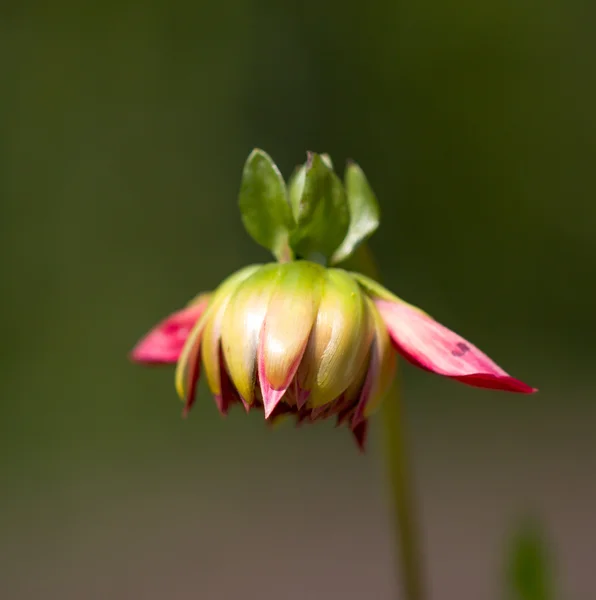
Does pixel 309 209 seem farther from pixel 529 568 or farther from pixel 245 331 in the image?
pixel 529 568

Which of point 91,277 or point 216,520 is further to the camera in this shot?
point 91,277

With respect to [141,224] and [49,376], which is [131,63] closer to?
[141,224]

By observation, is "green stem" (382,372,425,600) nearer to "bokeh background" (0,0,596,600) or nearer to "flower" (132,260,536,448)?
"flower" (132,260,536,448)

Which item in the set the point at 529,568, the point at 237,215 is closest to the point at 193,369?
the point at 529,568

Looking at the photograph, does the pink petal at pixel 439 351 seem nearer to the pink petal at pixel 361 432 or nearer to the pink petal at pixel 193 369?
the pink petal at pixel 361 432

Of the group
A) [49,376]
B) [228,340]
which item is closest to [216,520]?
[49,376]

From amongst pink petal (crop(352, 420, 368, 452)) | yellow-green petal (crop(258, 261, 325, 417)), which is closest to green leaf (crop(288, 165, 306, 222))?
yellow-green petal (crop(258, 261, 325, 417))

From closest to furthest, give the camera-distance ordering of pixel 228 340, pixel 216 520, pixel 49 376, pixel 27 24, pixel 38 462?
pixel 228 340 < pixel 216 520 < pixel 38 462 < pixel 49 376 < pixel 27 24
